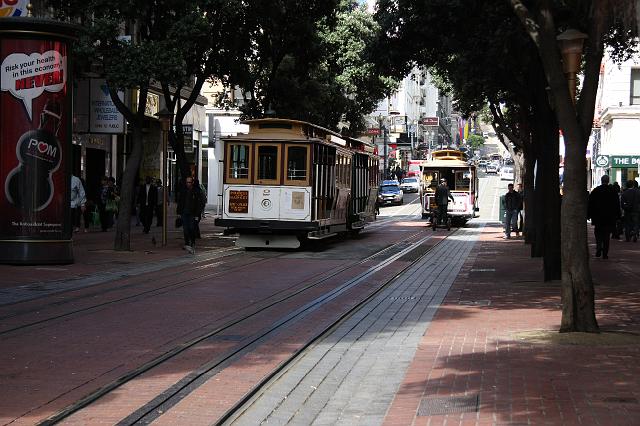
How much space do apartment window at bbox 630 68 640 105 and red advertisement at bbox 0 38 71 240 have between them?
45.1 metres

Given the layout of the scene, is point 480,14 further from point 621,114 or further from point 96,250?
point 621,114

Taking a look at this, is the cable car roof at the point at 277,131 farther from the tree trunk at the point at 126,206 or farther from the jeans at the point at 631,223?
the jeans at the point at 631,223

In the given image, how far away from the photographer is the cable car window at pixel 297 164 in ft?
85.5

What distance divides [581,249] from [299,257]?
1381cm

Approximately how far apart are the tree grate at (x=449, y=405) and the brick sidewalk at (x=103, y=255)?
1000 cm

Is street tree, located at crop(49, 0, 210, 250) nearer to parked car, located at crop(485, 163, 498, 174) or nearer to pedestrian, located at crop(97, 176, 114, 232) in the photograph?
pedestrian, located at crop(97, 176, 114, 232)

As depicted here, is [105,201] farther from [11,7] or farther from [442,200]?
[442,200]

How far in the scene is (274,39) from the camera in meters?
33.5

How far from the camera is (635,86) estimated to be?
58688 mm

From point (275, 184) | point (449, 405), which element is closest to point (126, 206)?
point (275, 184)

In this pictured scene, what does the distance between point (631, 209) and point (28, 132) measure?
67.2 feet

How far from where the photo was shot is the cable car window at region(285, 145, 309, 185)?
2605cm

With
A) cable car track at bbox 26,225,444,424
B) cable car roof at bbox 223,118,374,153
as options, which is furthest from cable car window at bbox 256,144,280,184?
cable car track at bbox 26,225,444,424

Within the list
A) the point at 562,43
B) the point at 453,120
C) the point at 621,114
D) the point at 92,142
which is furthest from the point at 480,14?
the point at 453,120
